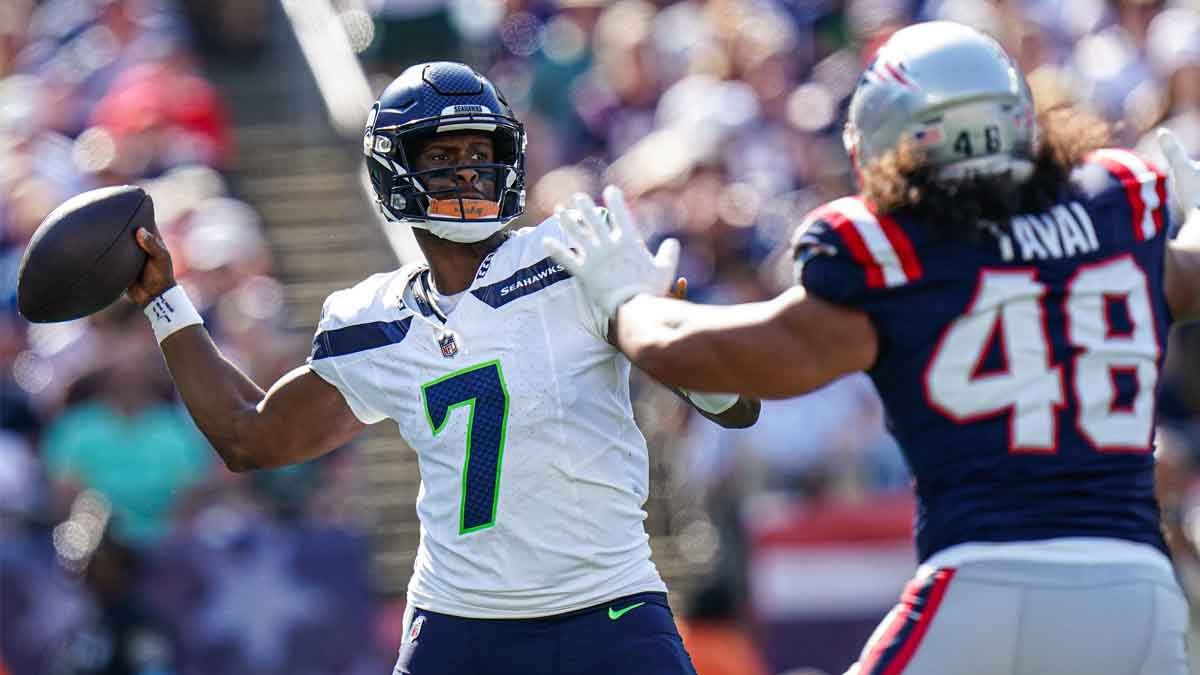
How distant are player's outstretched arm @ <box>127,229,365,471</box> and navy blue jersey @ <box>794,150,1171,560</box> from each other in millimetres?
1470

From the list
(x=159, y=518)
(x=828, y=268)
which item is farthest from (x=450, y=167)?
(x=159, y=518)

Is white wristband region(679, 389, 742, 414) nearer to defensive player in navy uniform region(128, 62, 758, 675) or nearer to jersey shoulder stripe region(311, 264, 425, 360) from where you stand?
defensive player in navy uniform region(128, 62, 758, 675)

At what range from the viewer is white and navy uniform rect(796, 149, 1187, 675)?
3383 millimetres

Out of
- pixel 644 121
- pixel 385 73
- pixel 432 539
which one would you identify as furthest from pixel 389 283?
pixel 385 73

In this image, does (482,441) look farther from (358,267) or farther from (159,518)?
(358,267)

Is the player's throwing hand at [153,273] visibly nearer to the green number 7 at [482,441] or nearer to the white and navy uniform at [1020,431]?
the green number 7 at [482,441]

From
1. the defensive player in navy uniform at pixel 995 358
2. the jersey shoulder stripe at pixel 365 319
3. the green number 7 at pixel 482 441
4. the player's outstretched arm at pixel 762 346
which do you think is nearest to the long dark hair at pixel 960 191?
the defensive player in navy uniform at pixel 995 358

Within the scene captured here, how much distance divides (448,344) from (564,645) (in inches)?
27.6

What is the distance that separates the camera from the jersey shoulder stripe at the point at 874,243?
3412 mm

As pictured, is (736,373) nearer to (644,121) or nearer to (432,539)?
(432,539)

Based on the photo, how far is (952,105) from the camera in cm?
353

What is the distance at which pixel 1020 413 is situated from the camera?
341cm

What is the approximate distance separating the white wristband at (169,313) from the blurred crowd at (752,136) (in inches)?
148

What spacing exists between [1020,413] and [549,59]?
7589 mm
